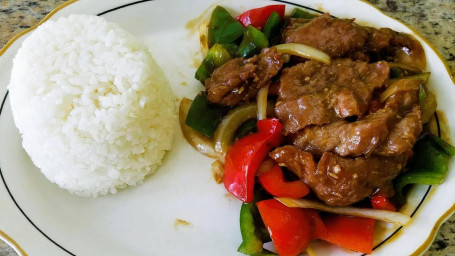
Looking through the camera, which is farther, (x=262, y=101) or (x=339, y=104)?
(x=262, y=101)

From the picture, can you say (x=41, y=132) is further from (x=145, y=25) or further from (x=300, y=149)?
(x=300, y=149)

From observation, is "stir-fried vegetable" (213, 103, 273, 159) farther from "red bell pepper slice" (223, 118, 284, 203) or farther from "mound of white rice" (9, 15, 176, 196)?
"mound of white rice" (9, 15, 176, 196)

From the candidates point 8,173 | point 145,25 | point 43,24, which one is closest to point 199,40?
point 145,25

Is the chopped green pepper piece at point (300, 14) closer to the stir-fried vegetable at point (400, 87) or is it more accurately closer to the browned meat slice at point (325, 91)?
the browned meat slice at point (325, 91)

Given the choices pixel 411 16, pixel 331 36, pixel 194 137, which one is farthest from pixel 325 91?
pixel 411 16

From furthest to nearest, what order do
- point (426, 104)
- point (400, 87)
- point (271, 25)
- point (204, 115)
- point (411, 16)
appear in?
point (411, 16) → point (271, 25) → point (204, 115) → point (426, 104) → point (400, 87)

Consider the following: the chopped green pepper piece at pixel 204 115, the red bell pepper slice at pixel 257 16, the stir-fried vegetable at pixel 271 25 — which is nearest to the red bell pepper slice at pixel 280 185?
the chopped green pepper piece at pixel 204 115

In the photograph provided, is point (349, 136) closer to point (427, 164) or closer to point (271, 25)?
point (427, 164)
